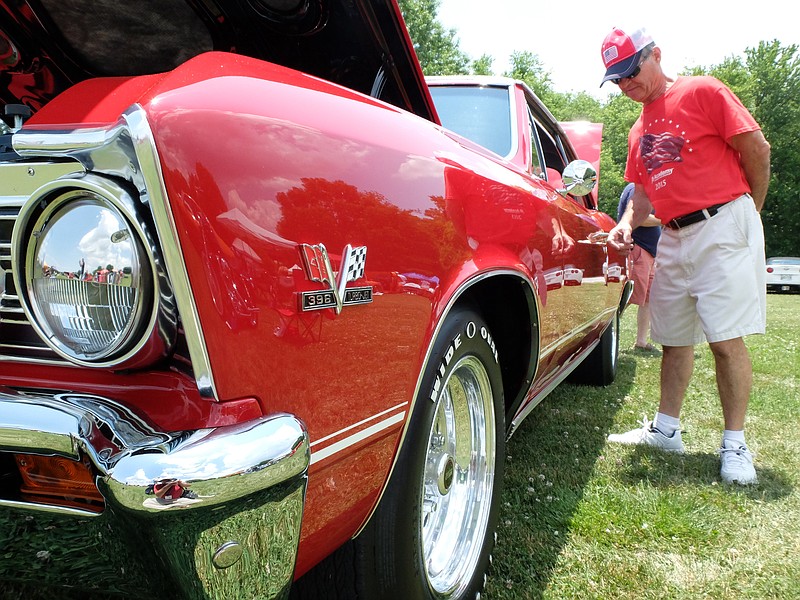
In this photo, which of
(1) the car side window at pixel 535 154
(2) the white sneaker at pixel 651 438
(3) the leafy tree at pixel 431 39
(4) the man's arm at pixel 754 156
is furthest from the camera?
(3) the leafy tree at pixel 431 39

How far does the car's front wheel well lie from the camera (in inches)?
77.7

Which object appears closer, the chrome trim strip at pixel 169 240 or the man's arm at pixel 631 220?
the chrome trim strip at pixel 169 240

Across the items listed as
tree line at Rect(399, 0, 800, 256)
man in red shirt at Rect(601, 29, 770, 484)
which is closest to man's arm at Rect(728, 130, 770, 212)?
man in red shirt at Rect(601, 29, 770, 484)

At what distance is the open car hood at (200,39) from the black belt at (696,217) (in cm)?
168

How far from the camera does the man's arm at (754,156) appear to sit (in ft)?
8.93

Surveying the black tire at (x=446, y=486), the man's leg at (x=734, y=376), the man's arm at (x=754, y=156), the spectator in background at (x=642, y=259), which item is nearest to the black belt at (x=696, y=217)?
the man's arm at (x=754, y=156)

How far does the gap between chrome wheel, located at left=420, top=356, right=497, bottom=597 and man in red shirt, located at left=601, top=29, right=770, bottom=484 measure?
1.51m

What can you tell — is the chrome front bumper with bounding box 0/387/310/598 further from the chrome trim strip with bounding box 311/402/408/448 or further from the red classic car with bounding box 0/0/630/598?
the chrome trim strip with bounding box 311/402/408/448

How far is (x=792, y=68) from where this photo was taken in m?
32.5

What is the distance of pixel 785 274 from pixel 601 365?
2488cm

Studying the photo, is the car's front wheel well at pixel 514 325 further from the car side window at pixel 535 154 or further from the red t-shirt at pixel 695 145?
the red t-shirt at pixel 695 145

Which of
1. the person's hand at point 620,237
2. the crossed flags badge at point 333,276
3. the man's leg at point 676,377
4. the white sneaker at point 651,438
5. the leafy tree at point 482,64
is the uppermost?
the leafy tree at point 482,64

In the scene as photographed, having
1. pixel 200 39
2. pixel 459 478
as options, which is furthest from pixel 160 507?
pixel 200 39

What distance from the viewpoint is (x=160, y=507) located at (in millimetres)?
799
